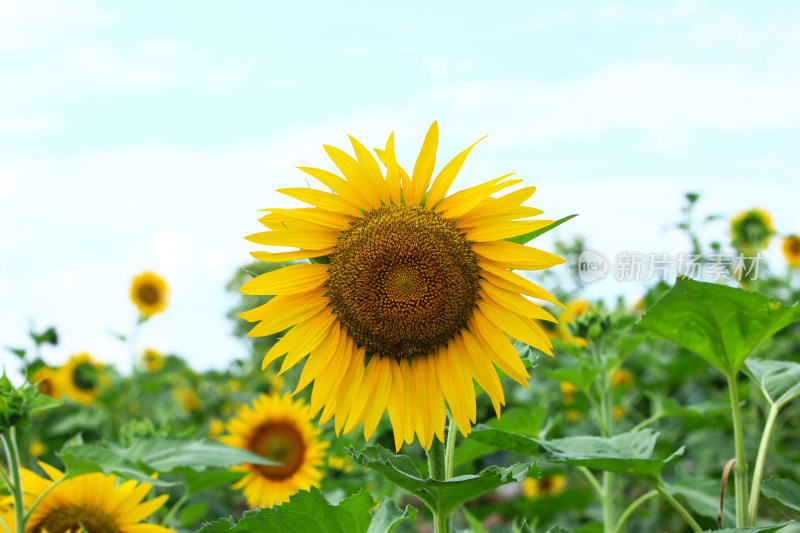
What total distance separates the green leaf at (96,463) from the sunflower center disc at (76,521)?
0.67 feet

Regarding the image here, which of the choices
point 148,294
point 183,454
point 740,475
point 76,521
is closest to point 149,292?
point 148,294

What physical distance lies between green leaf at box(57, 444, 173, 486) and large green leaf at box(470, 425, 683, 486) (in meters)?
0.78

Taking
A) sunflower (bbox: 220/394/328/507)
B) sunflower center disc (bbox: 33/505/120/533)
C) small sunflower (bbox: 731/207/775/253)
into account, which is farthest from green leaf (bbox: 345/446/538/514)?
small sunflower (bbox: 731/207/775/253)

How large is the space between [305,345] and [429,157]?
0.44 meters

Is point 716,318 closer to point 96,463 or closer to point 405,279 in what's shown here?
point 405,279

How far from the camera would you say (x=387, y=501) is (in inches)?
54.9

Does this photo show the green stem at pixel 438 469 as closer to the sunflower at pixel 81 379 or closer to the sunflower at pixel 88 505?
the sunflower at pixel 88 505

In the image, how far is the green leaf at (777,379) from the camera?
175 centimetres

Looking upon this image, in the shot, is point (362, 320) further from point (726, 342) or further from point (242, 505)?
point (242, 505)

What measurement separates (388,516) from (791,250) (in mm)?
6935

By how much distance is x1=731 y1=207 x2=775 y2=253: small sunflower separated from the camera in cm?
566

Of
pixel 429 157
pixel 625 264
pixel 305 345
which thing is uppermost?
pixel 429 157

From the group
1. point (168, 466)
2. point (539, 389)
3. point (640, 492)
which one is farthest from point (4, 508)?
point (640, 492)

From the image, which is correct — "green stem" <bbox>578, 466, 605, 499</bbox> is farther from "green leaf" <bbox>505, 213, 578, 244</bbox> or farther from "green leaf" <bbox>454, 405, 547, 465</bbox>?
"green leaf" <bbox>505, 213, 578, 244</bbox>
